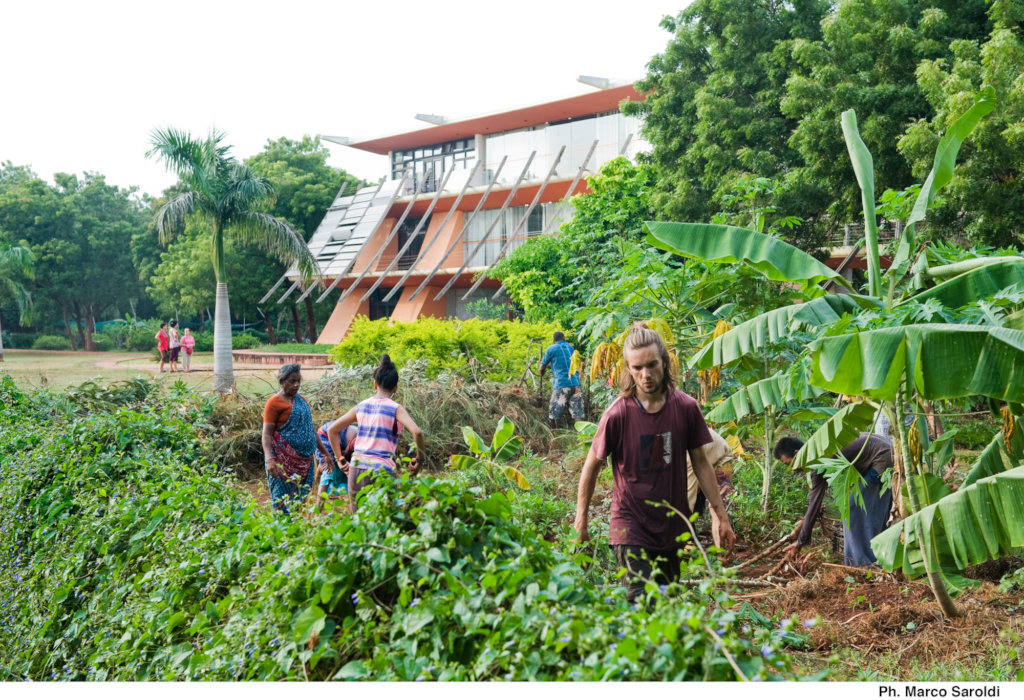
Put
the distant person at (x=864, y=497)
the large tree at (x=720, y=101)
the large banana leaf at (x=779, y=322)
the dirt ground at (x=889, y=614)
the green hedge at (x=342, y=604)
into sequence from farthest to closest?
the large tree at (x=720, y=101)
the distant person at (x=864, y=497)
the large banana leaf at (x=779, y=322)
the dirt ground at (x=889, y=614)
the green hedge at (x=342, y=604)

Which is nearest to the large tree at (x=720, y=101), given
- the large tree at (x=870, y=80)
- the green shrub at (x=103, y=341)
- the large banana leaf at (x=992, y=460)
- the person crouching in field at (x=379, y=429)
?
the large tree at (x=870, y=80)

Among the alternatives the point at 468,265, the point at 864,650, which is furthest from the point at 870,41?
the point at 468,265

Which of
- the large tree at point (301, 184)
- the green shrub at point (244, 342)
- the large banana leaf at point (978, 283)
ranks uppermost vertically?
the large tree at point (301, 184)

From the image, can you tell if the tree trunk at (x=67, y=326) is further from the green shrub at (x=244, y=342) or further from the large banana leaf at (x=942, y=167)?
the large banana leaf at (x=942, y=167)

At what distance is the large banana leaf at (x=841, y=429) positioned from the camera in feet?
16.2

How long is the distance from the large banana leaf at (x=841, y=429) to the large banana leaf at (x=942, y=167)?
3.04 feet

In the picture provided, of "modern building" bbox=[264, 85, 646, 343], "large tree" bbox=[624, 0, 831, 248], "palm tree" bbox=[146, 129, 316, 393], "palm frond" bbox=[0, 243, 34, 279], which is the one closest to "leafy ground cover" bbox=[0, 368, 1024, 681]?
"large tree" bbox=[624, 0, 831, 248]

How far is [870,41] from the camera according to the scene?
13.6 m

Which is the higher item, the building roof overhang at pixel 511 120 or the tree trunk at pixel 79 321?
the building roof overhang at pixel 511 120

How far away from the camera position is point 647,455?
3.60 metres

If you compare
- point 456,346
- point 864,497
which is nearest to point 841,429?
point 864,497

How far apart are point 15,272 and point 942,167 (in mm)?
44469

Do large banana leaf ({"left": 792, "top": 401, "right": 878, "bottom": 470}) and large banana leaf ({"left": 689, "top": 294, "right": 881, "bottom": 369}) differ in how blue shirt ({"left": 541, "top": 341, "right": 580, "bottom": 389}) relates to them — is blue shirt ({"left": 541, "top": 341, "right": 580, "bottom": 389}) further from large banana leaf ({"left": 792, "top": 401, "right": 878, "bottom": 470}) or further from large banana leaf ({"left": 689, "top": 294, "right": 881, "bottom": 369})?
large banana leaf ({"left": 792, "top": 401, "right": 878, "bottom": 470})

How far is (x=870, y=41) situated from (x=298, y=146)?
3226 centimetres
